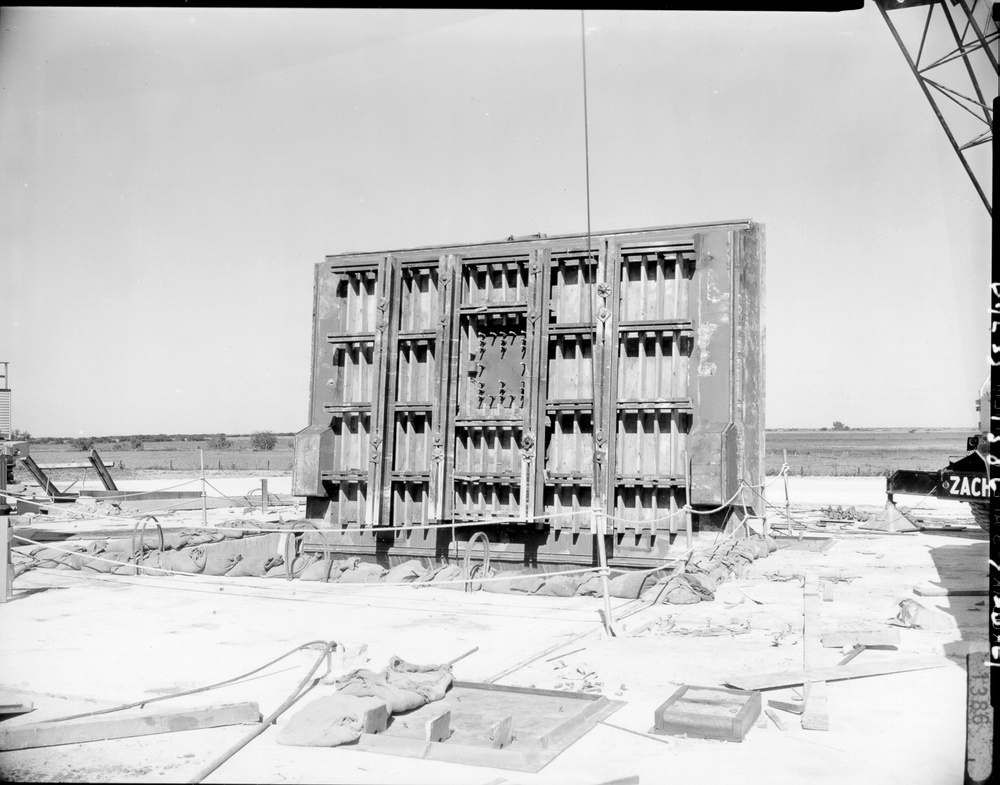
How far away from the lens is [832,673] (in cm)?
706

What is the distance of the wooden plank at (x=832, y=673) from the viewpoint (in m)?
6.73

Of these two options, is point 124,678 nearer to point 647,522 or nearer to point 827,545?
point 647,522

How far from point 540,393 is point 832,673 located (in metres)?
6.13

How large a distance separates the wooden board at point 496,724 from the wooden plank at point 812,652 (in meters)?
1.25

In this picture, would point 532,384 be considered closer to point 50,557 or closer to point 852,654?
point 852,654

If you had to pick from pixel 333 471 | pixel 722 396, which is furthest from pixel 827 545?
pixel 333 471

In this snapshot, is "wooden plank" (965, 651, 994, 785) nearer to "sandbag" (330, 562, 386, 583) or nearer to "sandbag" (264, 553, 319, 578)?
"sandbag" (330, 562, 386, 583)

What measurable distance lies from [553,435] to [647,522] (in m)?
1.80

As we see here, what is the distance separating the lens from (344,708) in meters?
5.84

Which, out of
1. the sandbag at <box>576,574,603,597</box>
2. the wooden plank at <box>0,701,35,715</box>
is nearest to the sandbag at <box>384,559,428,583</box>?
the sandbag at <box>576,574,603,597</box>

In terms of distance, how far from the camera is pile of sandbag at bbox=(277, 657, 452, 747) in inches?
221

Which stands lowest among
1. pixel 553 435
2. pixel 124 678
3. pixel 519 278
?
pixel 124 678

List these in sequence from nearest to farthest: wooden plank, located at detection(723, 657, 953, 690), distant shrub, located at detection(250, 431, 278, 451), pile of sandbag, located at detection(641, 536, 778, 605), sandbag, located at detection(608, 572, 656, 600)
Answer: wooden plank, located at detection(723, 657, 953, 690)
pile of sandbag, located at detection(641, 536, 778, 605)
sandbag, located at detection(608, 572, 656, 600)
distant shrub, located at detection(250, 431, 278, 451)

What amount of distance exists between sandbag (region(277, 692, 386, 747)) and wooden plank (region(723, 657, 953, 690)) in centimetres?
268
